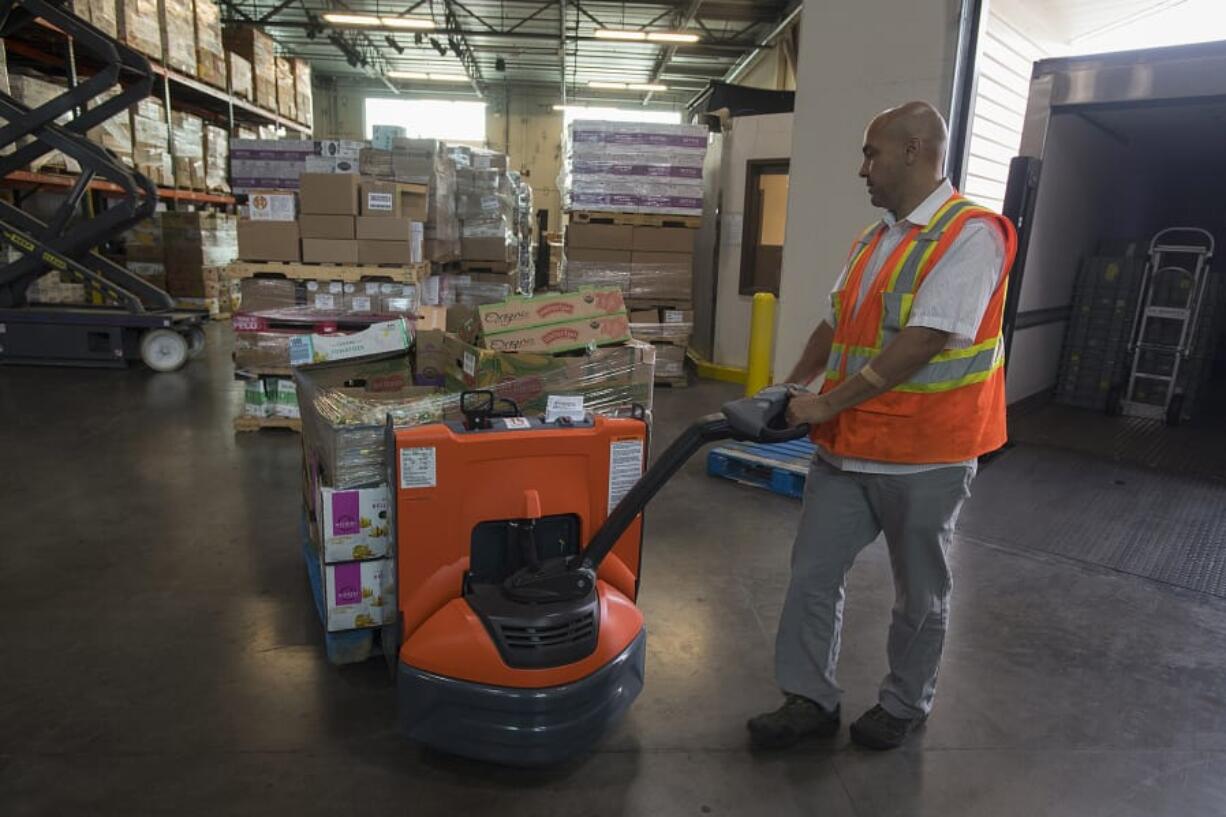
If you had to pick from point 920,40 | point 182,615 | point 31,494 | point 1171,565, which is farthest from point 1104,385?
point 31,494

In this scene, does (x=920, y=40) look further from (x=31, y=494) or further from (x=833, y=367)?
(x=31, y=494)

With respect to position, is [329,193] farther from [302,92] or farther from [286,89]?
[302,92]

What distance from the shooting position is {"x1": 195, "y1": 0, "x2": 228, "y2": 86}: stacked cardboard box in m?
10.8

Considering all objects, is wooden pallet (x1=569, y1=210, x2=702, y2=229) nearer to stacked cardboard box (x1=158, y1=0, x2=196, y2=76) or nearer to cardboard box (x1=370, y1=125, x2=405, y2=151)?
cardboard box (x1=370, y1=125, x2=405, y2=151)

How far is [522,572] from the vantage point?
2182 millimetres

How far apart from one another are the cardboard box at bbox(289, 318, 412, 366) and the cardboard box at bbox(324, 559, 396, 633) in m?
0.97

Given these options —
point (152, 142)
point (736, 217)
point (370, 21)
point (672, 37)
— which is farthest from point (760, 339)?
point (370, 21)

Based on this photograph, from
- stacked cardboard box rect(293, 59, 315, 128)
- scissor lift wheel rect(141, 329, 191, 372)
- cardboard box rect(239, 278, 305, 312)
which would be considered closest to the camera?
cardboard box rect(239, 278, 305, 312)

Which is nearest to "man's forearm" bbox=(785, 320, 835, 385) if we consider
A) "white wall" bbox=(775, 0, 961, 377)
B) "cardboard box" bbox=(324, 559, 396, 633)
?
"cardboard box" bbox=(324, 559, 396, 633)

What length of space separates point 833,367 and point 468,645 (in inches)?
50.4

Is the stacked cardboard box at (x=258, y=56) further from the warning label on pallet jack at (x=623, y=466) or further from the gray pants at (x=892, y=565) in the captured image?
the gray pants at (x=892, y=565)

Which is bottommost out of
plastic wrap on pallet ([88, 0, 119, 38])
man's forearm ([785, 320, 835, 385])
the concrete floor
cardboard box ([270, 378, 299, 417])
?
the concrete floor

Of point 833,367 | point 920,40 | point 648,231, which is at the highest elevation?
point 920,40

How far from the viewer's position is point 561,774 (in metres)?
2.26
